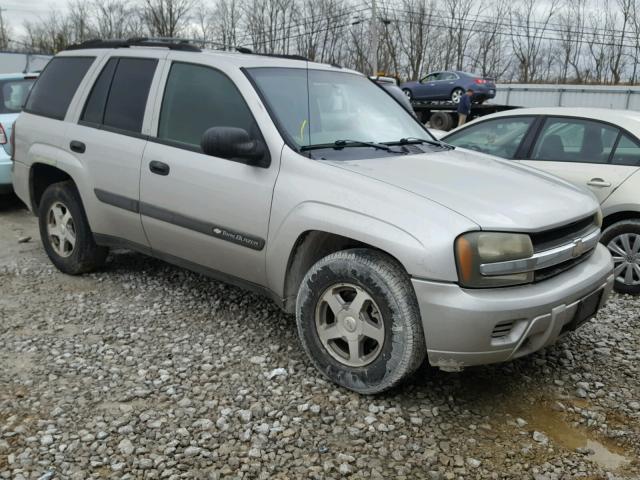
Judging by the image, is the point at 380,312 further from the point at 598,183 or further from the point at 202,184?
the point at 598,183

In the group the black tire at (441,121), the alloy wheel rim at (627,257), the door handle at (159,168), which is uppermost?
the door handle at (159,168)

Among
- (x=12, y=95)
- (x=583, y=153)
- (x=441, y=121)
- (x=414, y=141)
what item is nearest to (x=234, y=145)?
(x=414, y=141)

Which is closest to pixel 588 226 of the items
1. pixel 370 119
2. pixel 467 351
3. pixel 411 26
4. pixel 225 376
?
pixel 467 351

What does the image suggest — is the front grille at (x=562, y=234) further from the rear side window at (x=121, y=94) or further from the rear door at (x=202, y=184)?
the rear side window at (x=121, y=94)

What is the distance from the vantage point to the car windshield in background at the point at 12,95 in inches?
294

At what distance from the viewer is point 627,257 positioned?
4.93 metres

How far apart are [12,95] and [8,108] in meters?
0.27


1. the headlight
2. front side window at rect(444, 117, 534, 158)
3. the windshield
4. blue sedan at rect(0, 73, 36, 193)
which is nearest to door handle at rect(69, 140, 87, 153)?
the windshield

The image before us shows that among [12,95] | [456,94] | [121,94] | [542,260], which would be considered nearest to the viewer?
[542,260]

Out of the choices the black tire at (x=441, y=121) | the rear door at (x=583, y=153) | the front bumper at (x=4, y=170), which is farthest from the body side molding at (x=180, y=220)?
the black tire at (x=441, y=121)

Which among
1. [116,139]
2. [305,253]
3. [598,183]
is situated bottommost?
[305,253]

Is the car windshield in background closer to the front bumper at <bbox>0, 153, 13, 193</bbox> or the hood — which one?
the front bumper at <bbox>0, 153, 13, 193</bbox>

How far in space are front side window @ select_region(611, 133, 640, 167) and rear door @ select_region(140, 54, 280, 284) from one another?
319 cm

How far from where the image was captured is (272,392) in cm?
323
